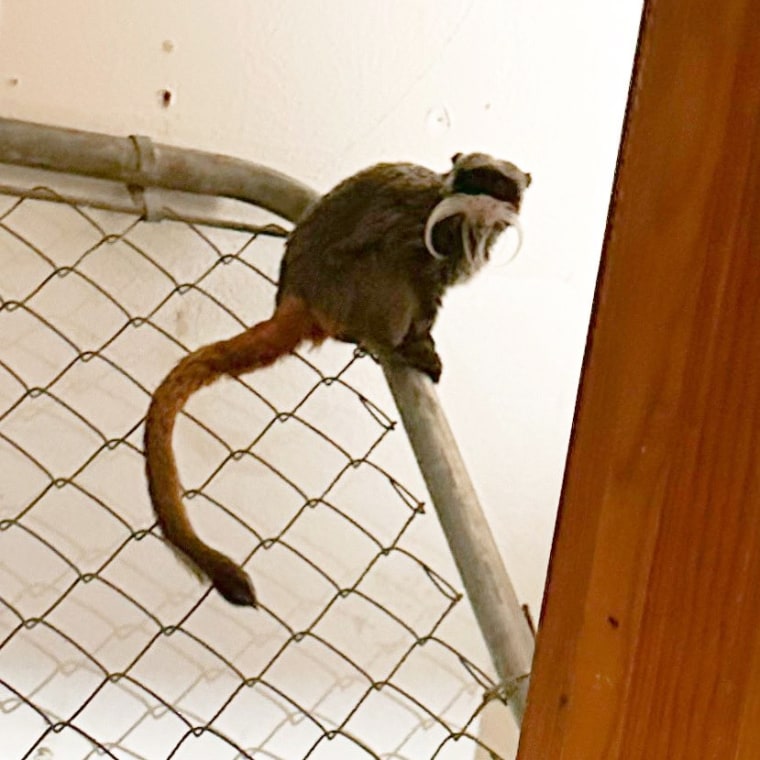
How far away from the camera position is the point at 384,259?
1132 mm

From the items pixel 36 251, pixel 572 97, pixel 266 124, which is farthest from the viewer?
pixel 572 97

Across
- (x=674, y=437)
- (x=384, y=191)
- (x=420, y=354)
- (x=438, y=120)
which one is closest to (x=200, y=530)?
(x=420, y=354)

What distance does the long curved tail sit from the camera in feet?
2.79

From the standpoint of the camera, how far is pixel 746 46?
39cm

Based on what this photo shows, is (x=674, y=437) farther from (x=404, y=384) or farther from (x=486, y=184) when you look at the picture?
(x=486, y=184)

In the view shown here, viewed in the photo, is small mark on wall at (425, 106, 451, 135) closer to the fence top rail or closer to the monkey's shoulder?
the monkey's shoulder

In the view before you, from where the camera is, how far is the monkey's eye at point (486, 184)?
1.07 metres

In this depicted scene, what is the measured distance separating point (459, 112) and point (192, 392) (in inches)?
20.7

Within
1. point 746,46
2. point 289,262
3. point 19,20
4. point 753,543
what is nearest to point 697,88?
point 746,46

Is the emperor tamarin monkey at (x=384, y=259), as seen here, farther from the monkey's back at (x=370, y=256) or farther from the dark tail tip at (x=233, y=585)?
the dark tail tip at (x=233, y=585)

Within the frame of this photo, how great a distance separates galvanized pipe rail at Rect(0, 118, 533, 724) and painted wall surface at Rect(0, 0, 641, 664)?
0.38ft

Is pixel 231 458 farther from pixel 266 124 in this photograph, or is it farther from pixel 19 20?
pixel 19 20

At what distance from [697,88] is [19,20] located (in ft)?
2.82

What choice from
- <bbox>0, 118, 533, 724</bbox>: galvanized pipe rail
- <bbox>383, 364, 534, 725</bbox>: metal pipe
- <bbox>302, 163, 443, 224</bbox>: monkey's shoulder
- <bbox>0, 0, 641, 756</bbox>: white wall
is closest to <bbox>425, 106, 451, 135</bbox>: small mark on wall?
<bbox>0, 0, 641, 756</bbox>: white wall
